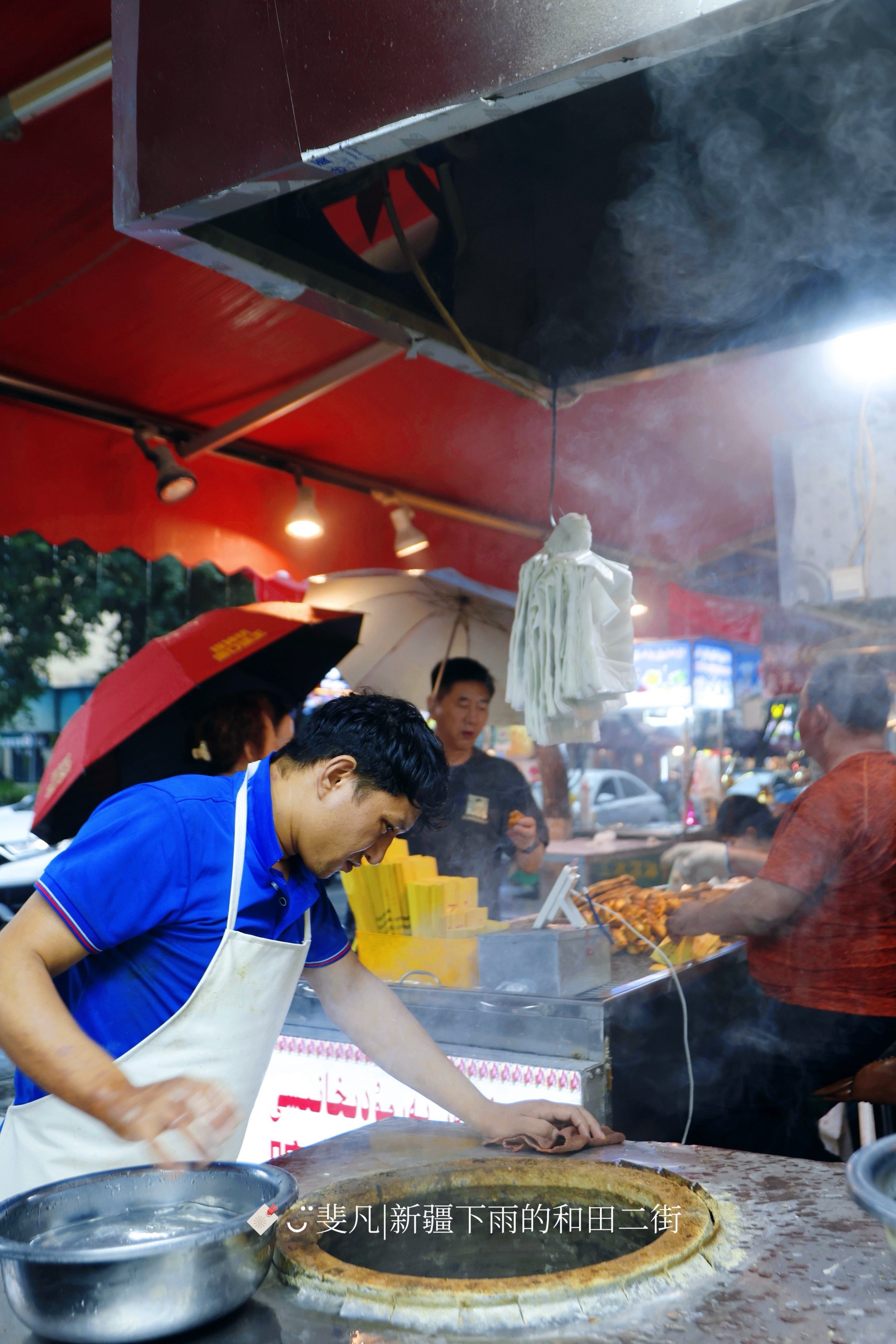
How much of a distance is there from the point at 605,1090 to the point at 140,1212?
1418mm

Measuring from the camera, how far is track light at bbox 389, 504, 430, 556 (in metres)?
4.80

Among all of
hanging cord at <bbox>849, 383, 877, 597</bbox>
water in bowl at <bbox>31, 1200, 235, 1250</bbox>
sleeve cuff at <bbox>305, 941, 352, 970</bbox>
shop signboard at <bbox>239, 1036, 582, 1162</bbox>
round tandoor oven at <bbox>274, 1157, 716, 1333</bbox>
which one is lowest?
shop signboard at <bbox>239, 1036, 582, 1162</bbox>

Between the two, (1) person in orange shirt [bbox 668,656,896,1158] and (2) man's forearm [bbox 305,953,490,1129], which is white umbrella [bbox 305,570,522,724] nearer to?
(1) person in orange shirt [bbox 668,656,896,1158]

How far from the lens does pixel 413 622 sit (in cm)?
482

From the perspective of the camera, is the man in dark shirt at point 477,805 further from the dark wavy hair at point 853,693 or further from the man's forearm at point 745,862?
the dark wavy hair at point 853,693

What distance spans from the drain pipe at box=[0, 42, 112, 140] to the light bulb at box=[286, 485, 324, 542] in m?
1.92

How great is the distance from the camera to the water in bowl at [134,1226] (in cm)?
120

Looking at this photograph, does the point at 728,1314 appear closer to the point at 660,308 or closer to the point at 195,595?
the point at 660,308

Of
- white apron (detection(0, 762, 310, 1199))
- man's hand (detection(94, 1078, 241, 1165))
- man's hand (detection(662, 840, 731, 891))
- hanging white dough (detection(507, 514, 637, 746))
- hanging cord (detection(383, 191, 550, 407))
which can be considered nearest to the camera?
man's hand (detection(94, 1078, 241, 1165))

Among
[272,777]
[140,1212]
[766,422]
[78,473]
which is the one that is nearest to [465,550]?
[766,422]

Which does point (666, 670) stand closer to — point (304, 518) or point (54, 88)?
point (304, 518)

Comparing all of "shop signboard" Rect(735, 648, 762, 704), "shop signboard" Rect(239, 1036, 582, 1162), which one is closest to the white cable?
"shop signboard" Rect(239, 1036, 582, 1162)

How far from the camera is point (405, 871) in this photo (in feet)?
9.73

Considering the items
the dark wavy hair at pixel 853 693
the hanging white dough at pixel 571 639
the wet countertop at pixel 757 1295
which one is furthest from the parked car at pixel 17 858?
the wet countertop at pixel 757 1295
